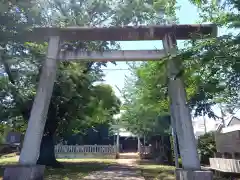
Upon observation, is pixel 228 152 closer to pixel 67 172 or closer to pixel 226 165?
pixel 226 165

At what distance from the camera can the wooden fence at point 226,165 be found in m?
11.0

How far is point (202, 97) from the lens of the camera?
1006cm

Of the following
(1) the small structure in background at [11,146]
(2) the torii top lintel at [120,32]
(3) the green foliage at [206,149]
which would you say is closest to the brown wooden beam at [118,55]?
(2) the torii top lintel at [120,32]

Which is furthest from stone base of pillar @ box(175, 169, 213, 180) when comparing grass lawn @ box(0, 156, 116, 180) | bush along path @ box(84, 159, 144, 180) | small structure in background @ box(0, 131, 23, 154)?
small structure in background @ box(0, 131, 23, 154)

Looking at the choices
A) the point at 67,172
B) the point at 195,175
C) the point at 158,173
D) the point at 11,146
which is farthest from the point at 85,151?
the point at 195,175

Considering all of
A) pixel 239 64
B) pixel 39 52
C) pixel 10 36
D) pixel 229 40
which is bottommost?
pixel 239 64

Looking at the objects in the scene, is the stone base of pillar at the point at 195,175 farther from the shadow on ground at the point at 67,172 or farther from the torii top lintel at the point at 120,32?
the shadow on ground at the point at 67,172

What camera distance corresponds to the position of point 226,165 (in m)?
11.9

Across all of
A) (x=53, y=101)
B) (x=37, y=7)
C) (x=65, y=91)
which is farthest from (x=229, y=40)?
(x=53, y=101)

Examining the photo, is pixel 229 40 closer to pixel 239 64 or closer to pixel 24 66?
pixel 239 64

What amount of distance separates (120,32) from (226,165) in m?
7.99

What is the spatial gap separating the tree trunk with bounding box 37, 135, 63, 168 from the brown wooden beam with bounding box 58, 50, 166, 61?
9.10 meters

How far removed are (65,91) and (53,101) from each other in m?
1.53

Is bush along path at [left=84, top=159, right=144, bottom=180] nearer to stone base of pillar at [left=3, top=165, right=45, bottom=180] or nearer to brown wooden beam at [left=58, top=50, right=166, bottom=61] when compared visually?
stone base of pillar at [left=3, top=165, right=45, bottom=180]
